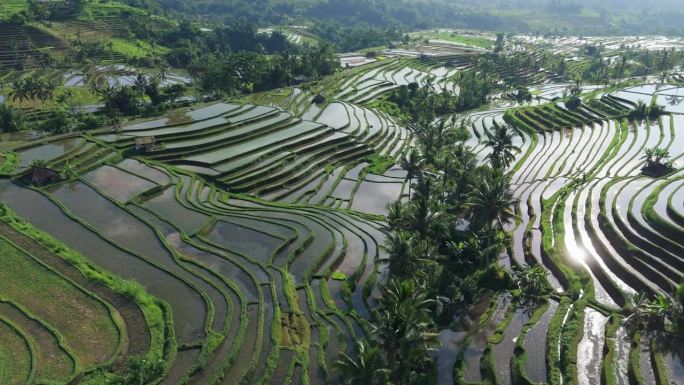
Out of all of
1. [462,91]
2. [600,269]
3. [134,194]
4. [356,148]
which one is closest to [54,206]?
[134,194]

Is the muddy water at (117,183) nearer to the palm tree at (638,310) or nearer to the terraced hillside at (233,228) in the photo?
the terraced hillside at (233,228)

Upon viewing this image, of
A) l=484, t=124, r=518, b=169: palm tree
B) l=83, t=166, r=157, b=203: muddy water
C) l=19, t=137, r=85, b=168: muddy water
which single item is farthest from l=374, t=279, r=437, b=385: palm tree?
l=19, t=137, r=85, b=168: muddy water

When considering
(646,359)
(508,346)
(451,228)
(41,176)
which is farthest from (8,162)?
(646,359)

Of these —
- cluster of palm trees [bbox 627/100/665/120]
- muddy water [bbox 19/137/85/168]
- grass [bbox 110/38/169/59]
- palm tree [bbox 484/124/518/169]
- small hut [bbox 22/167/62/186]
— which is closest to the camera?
small hut [bbox 22/167/62/186]

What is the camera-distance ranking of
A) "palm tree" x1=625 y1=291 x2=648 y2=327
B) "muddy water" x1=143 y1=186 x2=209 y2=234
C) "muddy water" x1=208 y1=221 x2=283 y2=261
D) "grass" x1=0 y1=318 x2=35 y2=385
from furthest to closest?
"muddy water" x1=143 y1=186 x2=209 y2=234 → "muddy water" x1=208 y1=221 x2=283 y2=261 → "palm tree" x1=625 y1=291 x2=648 y2=327 → "grass" x1=0 y1=318 x2=35 y2=385

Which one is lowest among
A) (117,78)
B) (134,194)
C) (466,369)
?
(466,369)

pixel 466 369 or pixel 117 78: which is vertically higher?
pixel 117 78

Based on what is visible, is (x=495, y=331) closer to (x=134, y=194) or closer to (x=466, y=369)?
(x=466, y=369)

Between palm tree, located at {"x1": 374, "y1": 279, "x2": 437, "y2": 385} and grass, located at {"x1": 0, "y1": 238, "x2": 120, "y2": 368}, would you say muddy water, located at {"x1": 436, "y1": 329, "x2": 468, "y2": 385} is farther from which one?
grass, located at {"x1": 0, "y1": 238, "x2": 120, "y2": 368}
